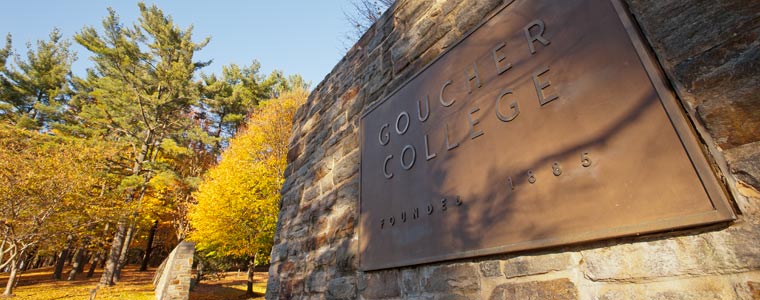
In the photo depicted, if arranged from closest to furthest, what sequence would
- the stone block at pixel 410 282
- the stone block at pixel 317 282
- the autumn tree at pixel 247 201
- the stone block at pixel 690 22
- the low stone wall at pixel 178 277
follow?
the stone block at pixel 690 22 < the stone block at pixel 410 282 < the stone block at pixel 317 282 < the low stone wall at pixel 178 277 < the autumn tree at pixel 247 201

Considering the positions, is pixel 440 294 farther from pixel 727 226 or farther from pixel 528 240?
pixel 727 226

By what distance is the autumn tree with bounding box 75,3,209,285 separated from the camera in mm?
17297

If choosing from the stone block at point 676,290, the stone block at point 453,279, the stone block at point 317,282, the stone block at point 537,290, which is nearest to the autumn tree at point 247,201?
the stone block at point 317,282

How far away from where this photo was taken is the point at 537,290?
135 centimetres

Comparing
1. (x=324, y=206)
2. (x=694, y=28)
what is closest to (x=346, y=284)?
A: (x=324, y=206)

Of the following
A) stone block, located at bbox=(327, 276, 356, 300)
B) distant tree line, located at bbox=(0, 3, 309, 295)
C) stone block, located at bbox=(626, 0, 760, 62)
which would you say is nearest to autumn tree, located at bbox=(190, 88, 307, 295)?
distant tree line, located at bbox=(0, 3, 309, 295)

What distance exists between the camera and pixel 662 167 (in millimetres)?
1047

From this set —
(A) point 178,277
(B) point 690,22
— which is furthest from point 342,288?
(A) point 178,277

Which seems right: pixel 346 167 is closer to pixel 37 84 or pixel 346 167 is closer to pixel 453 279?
pixel 453 279

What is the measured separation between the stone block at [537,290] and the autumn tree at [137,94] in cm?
1949

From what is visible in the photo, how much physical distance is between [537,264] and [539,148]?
1.57 ft

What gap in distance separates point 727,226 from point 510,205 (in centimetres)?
67

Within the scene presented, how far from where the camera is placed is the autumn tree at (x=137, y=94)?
17.3m

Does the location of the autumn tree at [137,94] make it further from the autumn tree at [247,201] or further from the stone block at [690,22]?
the stone block at [690,22]
